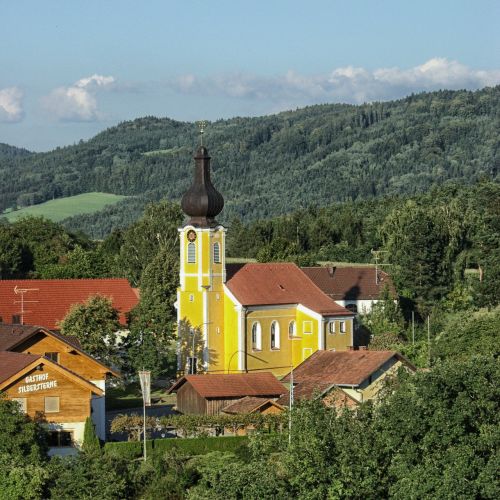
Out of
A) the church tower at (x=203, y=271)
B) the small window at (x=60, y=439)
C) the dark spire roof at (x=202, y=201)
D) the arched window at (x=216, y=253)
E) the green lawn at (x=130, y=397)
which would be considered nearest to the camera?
the small window at (x=60, y=439)

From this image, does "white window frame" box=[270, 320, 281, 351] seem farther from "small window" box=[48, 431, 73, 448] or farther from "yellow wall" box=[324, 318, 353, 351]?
"small window" box=[48, 431, 73, 448]

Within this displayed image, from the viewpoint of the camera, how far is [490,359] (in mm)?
41562

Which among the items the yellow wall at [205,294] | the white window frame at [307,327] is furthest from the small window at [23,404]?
the white window frame at [307,327]

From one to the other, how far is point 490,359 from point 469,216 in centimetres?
6647

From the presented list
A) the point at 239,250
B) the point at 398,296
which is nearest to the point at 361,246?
the point at 239,250

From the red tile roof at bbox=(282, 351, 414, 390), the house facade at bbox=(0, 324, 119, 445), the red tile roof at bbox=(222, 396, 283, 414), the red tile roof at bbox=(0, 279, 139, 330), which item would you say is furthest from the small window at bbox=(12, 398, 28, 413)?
the red tile roof at bbox=(0, 279, 139, 330)

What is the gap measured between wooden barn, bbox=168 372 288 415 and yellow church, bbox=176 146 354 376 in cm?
1251

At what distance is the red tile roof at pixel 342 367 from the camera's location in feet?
175

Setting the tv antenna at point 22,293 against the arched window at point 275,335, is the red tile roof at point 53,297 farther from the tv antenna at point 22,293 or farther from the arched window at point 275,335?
the arched window at point 275,335

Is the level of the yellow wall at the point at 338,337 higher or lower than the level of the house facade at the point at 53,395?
higher

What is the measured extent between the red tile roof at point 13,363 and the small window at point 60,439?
228cm

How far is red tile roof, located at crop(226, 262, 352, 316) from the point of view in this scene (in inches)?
2724

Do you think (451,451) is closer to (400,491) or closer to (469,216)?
(400,491)

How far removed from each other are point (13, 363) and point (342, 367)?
45.9 feet
